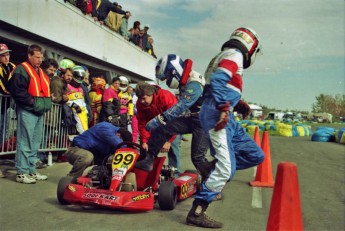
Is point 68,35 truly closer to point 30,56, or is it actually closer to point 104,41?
point 104,41

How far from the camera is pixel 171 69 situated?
5.16 m

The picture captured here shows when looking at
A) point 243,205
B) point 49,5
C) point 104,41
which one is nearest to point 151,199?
point 243,205

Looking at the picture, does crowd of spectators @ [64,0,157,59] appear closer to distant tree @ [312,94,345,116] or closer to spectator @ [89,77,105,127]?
spectator @ [89,77,105,127]

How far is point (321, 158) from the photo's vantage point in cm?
1134

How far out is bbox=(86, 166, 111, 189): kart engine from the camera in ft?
16.6

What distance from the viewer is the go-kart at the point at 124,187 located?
4.47 meters

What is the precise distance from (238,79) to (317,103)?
11738cm

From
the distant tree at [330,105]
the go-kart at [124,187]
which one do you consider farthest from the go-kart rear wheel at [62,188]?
the distant tree at [330,105]

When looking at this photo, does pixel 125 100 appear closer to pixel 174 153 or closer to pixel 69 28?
pixel 174 153

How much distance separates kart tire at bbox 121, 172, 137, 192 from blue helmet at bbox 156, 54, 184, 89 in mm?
1184

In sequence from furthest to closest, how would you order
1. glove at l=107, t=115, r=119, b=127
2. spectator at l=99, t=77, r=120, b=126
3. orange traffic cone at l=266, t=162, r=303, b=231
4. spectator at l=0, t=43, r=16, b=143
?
spectator at l=99, t=77, r=120, b=126
glove at l=107, t=115, r=119, b=127
spectator at l=0, t=43, r=16, b=143
orange traffic cone at l=266, t=162, r=303, b=231

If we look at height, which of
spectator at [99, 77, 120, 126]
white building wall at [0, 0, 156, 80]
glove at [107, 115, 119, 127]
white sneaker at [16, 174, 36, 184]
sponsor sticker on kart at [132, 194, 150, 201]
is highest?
white building wall at [0, 0, 156, 80]

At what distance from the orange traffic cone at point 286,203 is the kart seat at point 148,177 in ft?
7.67

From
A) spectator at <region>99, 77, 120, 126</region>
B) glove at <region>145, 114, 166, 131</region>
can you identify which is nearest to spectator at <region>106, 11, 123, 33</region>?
spectator at <region>99, 77, 120, 126</region>
